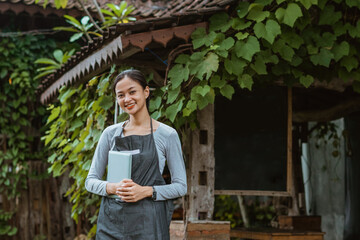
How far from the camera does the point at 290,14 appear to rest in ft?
16.9

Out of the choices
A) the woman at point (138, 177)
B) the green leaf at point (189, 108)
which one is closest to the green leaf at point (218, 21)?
the green leaf at point (189, 108)

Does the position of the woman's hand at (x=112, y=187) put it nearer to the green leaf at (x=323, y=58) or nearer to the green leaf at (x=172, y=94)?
the green leaf at (x=172, y=94)

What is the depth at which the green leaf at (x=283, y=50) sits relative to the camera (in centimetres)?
541

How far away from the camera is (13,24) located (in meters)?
10.1

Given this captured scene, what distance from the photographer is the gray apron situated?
125 inches

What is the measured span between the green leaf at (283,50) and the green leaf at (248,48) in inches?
12.6

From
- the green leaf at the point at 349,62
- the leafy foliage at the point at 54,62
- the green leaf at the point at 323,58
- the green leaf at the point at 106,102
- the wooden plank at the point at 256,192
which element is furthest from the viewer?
the leafy foliage at the point at 54,62

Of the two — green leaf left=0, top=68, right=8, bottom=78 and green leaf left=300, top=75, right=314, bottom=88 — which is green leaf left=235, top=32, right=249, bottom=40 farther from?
green leaf left=0, top=68, right=8, bottom=78

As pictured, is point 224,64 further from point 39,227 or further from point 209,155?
point 39,227

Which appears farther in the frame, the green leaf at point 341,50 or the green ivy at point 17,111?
the green ivy at point 17,111

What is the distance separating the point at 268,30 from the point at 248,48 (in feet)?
0.81

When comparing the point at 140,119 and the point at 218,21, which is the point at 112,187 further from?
the point at 218,21

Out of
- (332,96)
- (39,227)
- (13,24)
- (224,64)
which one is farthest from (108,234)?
(13,24)

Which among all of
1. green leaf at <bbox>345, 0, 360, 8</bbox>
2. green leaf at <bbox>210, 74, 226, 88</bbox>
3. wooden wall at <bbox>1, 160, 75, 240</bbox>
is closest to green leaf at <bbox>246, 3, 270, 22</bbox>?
green leaf at <bbox>210, 74, 226, 88</bbox>
